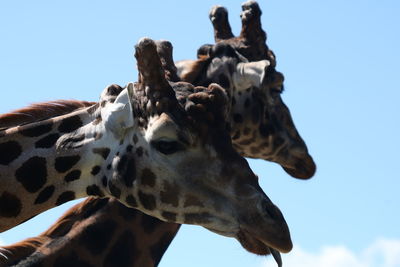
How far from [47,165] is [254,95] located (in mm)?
5306

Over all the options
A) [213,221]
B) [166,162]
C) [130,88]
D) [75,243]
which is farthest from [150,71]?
[75,243]

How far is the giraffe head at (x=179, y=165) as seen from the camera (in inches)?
298

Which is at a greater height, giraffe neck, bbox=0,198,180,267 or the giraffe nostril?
the giraffe nostril

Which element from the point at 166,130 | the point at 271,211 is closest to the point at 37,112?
the point at 166,130

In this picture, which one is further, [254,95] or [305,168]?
[305,168]

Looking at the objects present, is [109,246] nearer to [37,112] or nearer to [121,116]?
[37,112]

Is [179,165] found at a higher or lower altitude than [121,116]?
lower

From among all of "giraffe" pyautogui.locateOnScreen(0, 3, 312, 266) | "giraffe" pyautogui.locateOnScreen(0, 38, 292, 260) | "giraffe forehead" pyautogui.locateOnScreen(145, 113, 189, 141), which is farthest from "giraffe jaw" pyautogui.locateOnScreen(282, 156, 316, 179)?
"giraffe forehead" pyautogui.locateOnScreen(145, 113, 189, 141)

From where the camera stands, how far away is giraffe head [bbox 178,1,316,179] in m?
12.5

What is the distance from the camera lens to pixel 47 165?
7793 millimetres

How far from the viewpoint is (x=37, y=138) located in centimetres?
791

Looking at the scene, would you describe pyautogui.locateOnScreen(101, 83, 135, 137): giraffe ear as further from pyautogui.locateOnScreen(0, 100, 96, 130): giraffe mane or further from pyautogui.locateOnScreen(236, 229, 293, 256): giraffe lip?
pyautogui.locateOnScreen(236, 229, 293, 256): giraffe lip

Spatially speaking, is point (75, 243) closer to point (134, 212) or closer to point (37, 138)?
point (134, 212)

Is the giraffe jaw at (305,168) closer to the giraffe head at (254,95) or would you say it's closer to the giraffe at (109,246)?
the giraffe head at (254,95)
